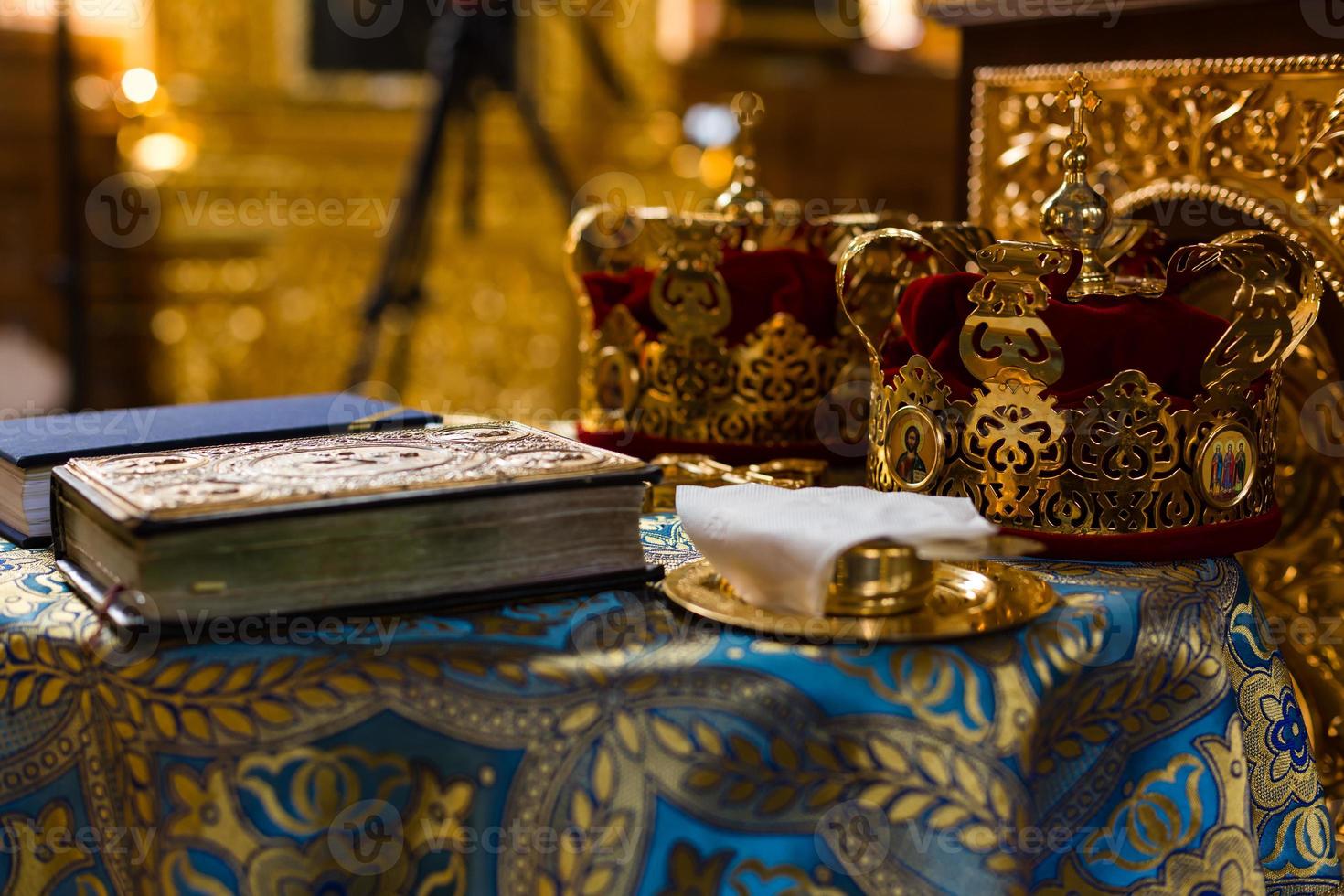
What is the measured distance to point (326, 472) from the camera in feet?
2.13

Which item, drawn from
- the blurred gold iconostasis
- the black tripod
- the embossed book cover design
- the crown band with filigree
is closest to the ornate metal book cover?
the embossed book cover design

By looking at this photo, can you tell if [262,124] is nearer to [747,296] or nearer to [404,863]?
[747,296]

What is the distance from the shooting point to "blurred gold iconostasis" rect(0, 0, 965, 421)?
267cm

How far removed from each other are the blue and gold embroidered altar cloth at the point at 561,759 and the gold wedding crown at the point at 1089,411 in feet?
0.42

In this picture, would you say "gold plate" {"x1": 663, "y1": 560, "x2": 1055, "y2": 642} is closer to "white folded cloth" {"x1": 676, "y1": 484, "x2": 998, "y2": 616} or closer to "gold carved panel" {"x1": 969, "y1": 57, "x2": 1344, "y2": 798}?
"white folded cloth" {"x1": 676, "y1": 484, "x2": 998, "y2": 616}

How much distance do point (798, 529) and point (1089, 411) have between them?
0.68 ft

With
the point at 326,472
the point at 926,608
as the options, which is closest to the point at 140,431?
the point at 326,472

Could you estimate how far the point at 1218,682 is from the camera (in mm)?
646

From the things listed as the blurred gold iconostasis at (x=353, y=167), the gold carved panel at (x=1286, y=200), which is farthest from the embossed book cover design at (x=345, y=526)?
the blurred gold iconostasis at (x=353, y=167)

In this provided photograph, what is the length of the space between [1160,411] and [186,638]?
0.47 meters

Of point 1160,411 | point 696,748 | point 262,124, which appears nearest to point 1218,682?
point 1160,411

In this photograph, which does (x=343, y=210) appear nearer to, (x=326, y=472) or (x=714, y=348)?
(x=714, y=348)

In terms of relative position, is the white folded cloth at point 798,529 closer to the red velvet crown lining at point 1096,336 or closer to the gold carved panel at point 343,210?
the red velvet crown lining at point 1096,336

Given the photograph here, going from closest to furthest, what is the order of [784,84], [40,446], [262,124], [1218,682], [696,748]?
[696,748], [1218,682], [40,446], [262,124], [784,84]
